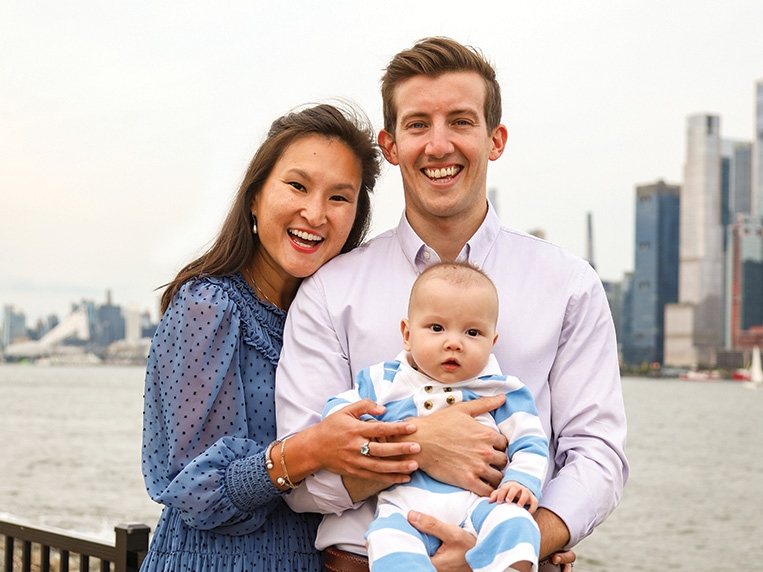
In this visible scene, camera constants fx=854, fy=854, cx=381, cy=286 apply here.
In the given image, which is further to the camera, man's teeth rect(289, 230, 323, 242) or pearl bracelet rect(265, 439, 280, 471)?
man's teeth rect(289, 230, 323, 242)

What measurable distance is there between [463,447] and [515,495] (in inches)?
6.8

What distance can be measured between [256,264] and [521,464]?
1.21 m

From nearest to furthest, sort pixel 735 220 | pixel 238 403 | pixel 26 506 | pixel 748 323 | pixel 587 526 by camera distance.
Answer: pixel 587 526 < pixel 238 403 < pixel 26 506 < pixel 748 323 < pixel 735 220

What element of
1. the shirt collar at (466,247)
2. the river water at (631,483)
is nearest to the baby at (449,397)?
the shirt collar at (466,247)

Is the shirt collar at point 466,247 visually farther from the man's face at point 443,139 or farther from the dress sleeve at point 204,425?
the dress sleeve at point 204,425

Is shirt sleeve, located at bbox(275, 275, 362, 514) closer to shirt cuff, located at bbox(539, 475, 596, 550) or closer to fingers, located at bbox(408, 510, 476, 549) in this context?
fingers, located at bbox(408, 510, 476, 549)

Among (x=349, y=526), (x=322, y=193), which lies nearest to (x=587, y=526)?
(x=349, y=526)

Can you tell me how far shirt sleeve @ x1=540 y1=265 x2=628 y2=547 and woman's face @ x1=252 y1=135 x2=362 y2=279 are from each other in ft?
2.64

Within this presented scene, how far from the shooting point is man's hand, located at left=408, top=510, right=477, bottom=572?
2068 millimetres

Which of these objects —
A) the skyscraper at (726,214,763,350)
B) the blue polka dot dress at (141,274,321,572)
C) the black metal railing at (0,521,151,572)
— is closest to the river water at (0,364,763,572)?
the black metal railing at (0,521,151,572)

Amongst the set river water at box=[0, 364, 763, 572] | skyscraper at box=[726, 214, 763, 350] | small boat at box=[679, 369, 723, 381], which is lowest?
small boat at box=[679, 369, 723, 381]

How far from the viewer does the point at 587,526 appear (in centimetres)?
233

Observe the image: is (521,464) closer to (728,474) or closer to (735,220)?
(728,474)

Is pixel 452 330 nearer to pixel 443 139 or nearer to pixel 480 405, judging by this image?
pixel 480 405
